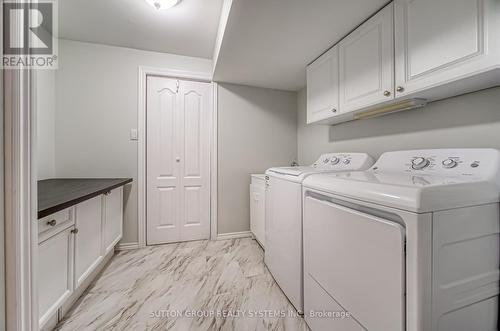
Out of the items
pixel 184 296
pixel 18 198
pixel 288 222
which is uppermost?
pixel 18 198

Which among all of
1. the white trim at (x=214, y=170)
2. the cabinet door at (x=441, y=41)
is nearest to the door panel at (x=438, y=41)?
the cabinet door at (x=441, y=41)

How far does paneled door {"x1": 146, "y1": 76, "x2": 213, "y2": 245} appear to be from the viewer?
2219 millimetres

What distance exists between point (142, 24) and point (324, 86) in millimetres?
1787

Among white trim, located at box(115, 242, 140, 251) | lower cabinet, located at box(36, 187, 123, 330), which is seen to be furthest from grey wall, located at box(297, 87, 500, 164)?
white trim, located at box(115, 242, 140, 251)

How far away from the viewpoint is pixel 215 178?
94.5 inches

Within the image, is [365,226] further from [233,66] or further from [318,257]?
[233,66]

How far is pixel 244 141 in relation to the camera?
2.51 metres

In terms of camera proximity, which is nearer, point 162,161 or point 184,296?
point 184,296

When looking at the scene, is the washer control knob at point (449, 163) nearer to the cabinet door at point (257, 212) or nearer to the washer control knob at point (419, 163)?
the washer control knob at point (419, 163)

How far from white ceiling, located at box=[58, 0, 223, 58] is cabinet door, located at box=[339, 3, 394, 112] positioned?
113cm

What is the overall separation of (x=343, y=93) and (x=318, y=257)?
1.22 meters

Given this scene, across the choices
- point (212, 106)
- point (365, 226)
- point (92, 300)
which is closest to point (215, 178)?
point (212, 106)

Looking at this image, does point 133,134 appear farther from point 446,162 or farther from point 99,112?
point 446,162

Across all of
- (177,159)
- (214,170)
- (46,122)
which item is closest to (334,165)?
(214,170)
